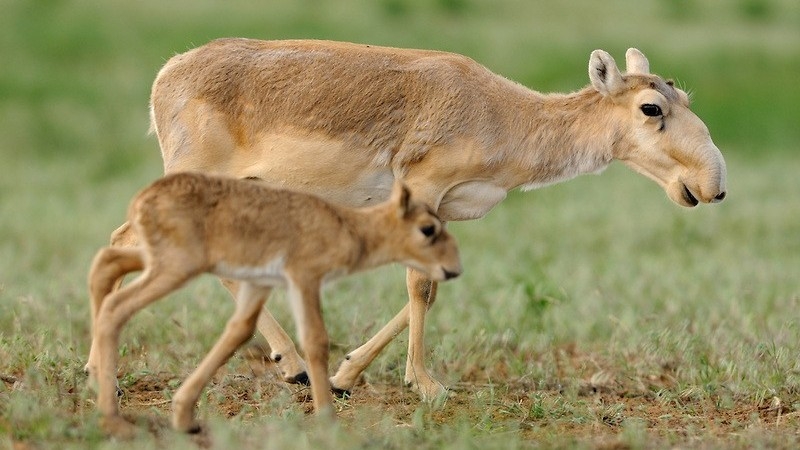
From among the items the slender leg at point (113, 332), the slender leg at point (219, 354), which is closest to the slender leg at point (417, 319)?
the slender leg at point (219, 354)

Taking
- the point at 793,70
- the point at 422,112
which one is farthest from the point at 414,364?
the point at 793,70

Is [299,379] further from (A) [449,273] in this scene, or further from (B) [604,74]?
(B) [604,74]

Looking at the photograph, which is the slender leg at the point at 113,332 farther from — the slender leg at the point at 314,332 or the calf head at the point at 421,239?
the calf head at the point at 421,239

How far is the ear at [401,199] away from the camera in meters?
6.08

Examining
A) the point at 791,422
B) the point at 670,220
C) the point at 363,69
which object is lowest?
the point at 670,220

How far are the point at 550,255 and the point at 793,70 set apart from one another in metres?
11.8

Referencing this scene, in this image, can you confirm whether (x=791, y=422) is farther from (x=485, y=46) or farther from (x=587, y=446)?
(x=485, y=46)

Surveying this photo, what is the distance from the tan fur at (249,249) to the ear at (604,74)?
7.90ft

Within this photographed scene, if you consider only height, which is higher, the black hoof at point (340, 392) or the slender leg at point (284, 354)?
the slender leg at point (284, 354)

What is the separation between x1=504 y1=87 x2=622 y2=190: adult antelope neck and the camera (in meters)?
8.24

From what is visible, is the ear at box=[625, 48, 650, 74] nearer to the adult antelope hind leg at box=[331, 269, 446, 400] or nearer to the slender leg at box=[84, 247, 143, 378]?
the adult antelope hind leg at box=[331, 269, 446, 400]

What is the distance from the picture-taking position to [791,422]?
7.05 m

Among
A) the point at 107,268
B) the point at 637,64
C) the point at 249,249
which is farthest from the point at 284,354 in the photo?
the point at 637,64

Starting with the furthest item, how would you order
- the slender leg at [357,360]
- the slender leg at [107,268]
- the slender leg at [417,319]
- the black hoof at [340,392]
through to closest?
the slender leg at [417,319]
the slender leg at [357,360]
the black hoof at [340,392]
the slender leg at [107,268]
